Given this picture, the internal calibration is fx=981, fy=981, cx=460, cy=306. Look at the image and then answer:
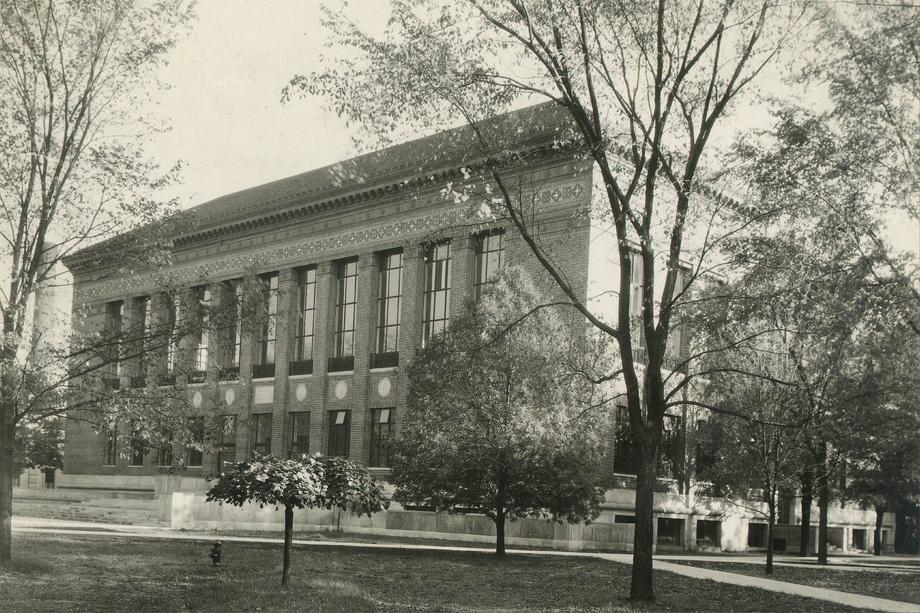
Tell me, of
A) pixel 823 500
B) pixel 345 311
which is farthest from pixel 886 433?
pixel 345 311

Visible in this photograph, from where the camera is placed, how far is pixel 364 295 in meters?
41.6

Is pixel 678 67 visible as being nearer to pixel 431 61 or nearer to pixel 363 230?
pixel 431 61

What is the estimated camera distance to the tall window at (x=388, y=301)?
4084 centimetres

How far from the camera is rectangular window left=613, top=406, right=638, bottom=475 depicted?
110 feet

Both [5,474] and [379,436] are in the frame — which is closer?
[5,474]

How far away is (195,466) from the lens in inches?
1865

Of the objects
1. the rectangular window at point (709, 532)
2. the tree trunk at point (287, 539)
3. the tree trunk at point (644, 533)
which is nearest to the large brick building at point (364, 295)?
the rectangular window at point (709, 532)

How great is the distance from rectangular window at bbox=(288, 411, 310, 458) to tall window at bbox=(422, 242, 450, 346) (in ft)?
25.5

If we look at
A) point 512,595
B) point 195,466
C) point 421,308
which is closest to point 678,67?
point 512,595

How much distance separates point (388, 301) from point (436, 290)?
2931 mm

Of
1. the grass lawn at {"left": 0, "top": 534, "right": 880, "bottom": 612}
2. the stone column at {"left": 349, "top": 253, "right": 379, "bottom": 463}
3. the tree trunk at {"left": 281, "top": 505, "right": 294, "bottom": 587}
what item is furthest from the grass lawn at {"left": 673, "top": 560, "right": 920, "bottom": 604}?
the stone column at {"left": 349, "top": 253, "right": 379, "bottom": 463}

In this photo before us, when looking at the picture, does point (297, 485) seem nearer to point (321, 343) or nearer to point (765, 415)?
point (765, 415)

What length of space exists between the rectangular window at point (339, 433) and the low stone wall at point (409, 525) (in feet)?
17.1

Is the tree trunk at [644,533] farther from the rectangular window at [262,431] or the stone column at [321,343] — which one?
the rectangular window at [262,431]
